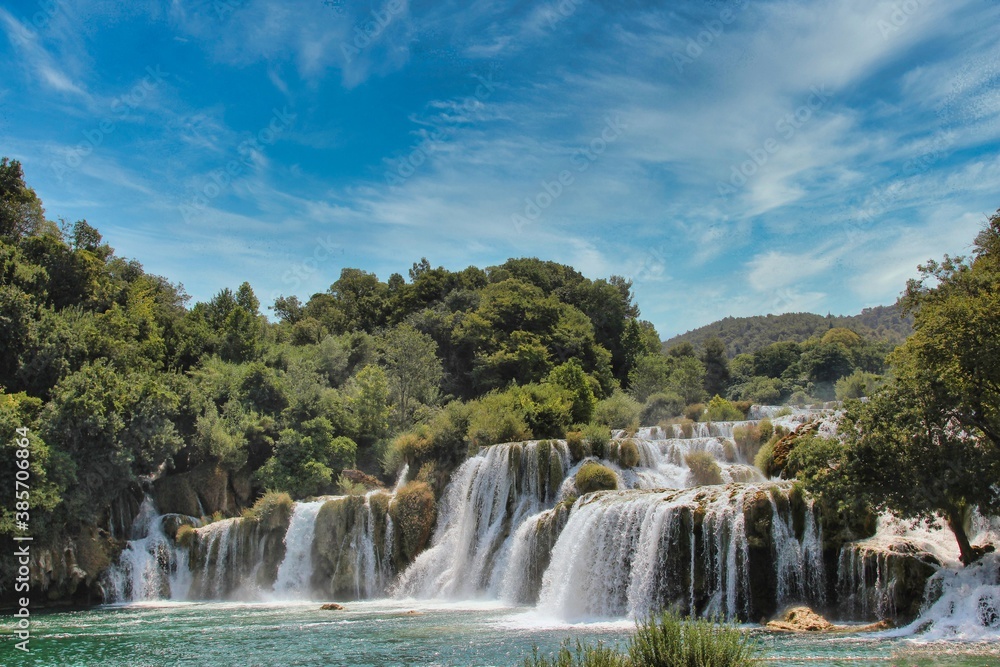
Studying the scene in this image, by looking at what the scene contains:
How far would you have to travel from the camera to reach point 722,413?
4278 cm

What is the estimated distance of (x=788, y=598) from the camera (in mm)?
17328

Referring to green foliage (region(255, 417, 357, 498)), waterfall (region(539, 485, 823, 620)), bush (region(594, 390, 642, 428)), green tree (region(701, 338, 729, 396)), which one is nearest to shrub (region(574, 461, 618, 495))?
waterfall (region(539, 485, 823, 620))

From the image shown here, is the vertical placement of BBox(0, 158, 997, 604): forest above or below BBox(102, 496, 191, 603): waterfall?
above

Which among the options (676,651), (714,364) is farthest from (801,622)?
(714,364)

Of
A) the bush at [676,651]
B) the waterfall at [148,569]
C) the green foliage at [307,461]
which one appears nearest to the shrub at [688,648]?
the bush at [676,651]

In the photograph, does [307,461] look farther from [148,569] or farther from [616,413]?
[616,413]

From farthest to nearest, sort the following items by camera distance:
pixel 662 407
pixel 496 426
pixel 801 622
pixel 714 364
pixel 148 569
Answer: pixel 714 364
pixel 662 407
pixel 496 426
pixel 148 569
pixel 801 622

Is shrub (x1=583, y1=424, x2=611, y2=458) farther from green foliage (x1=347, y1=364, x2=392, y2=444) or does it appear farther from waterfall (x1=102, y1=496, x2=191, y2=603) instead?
waterfall (x1=102, y1=496, x2=191, y2=603)

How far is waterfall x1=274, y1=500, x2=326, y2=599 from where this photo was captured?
97.4ft

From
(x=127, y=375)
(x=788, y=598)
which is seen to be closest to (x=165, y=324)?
(x=127, y=375)

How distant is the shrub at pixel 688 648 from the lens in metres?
8.10

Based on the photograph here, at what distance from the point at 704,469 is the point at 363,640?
1425 centimetres

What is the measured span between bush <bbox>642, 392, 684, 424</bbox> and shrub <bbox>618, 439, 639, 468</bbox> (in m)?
19.8

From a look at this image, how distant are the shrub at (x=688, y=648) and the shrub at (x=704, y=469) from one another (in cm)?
1810
